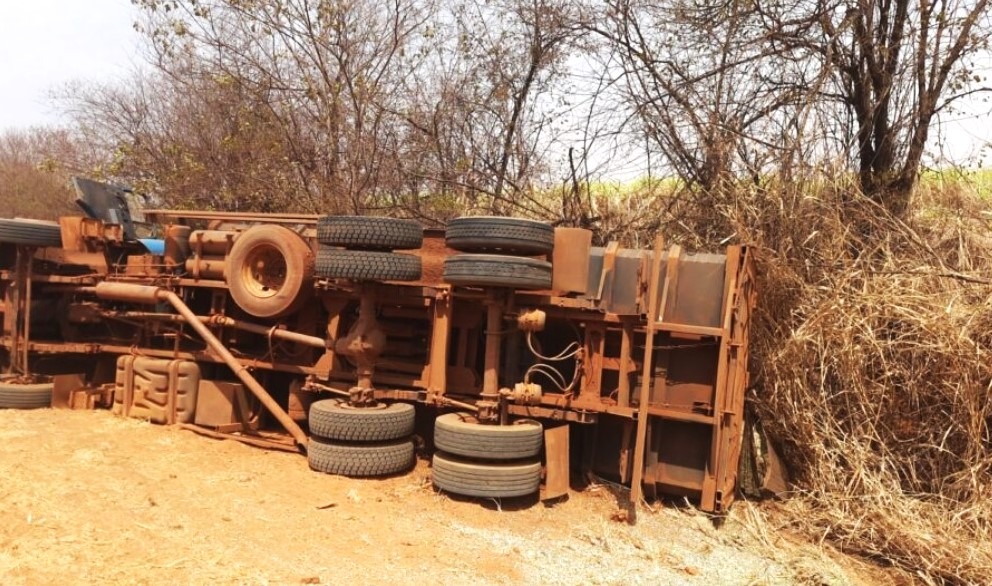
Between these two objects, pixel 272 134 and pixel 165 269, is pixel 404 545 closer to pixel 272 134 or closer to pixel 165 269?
pixel 165 269

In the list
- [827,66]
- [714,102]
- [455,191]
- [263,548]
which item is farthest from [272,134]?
[263,548]

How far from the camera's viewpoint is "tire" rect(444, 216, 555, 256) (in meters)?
5.48

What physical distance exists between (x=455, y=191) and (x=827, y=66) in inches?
226

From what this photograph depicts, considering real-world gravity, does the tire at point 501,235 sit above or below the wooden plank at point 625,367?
above

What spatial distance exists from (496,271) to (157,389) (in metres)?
3.71

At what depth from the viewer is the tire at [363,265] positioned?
18.9 ft

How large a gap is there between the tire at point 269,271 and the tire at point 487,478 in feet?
6.71

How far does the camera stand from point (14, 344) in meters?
7.48

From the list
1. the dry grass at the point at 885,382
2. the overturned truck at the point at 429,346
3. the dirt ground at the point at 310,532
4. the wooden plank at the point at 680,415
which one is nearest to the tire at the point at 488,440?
the overturned truck at the point at 429,346

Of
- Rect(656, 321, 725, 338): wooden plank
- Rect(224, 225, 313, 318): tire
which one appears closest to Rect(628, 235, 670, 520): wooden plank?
Rect(656, 321, 725, 338): wooden plank

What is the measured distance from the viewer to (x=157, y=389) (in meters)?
7.06

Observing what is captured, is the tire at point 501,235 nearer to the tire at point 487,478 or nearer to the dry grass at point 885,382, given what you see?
the tire at point 487,478

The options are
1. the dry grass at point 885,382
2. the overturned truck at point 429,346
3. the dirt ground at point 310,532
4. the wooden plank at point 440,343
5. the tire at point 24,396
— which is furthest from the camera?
the tire at point 24,396

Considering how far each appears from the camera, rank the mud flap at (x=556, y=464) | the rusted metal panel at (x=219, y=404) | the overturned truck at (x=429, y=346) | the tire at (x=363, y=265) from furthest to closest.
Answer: the rusted metal panel at (x=219, y=404) < the tire at (x=363, y=265) < the mud flap at (x=556, y=464) < the overturned truck at (x=429, y=346)
